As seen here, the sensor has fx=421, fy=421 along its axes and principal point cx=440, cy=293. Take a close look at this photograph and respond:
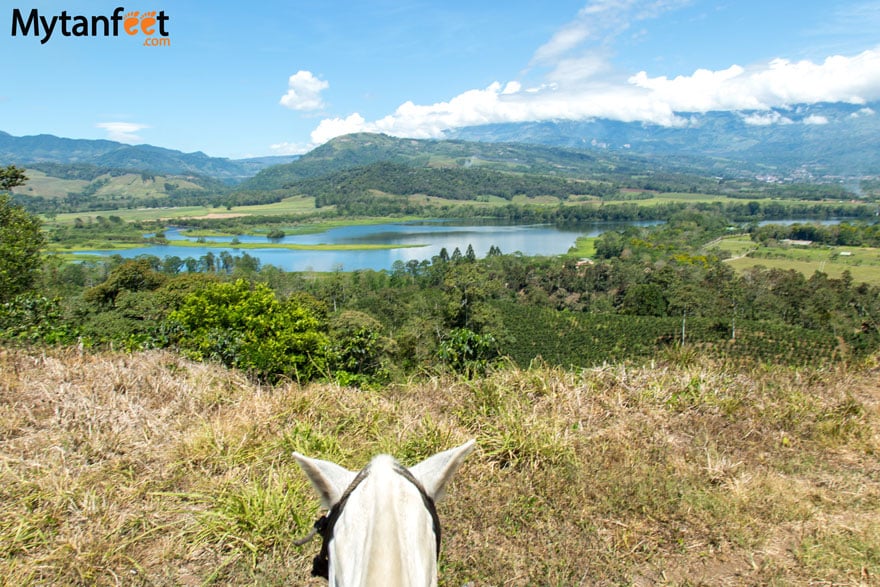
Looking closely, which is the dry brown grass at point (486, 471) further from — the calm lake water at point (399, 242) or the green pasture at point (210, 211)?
the green pasture at point (210, 211)

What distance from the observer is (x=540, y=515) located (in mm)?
2709

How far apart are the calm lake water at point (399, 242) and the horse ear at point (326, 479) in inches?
2293

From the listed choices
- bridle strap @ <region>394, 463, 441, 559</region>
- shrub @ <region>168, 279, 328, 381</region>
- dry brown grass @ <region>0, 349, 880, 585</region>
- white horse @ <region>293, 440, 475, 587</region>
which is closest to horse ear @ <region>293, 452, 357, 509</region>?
white horse @ <region>293, 440, 475, 587</region>

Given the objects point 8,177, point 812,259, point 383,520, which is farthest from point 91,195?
point 812,259

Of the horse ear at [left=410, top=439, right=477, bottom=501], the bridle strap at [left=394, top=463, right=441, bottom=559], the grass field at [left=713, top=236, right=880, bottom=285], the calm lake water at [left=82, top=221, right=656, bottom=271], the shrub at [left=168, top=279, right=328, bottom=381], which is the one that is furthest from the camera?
the calm lake water at [left=82, top=221, right=656, bottom=271]

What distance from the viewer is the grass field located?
5703cm

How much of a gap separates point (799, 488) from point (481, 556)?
7.62 ft

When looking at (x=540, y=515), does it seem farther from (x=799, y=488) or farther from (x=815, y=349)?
(x=815, y=349)

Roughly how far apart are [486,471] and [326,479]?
221cm

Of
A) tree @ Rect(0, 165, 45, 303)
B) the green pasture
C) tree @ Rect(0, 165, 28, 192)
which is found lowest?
tree @ Rect(0, 165, 45, 303)

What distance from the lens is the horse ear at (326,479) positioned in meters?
1.13

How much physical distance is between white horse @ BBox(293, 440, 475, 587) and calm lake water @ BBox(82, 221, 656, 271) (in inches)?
2296

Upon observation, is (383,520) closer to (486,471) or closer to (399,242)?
(486,471)

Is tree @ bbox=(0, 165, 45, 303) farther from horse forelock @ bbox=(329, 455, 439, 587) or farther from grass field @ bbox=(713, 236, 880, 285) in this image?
grass field @ bbox=(713, 236, 880, 285)
